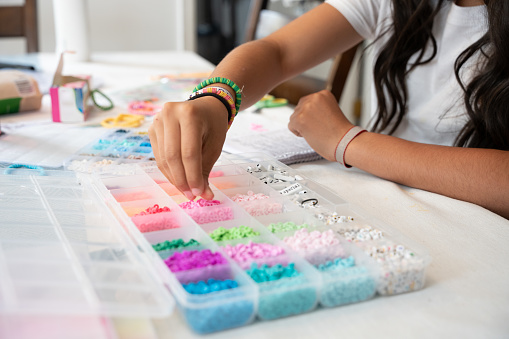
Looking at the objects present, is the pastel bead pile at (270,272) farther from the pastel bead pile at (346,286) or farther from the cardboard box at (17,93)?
the cardboard box at (17,93)

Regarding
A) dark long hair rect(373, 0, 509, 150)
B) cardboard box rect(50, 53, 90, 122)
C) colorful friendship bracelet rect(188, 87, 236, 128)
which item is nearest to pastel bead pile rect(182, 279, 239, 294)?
colorful friendship bracelet rect(188, 87, 236, 128)

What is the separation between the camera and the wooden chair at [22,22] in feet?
6.50

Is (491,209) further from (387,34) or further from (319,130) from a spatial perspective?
(387,34)

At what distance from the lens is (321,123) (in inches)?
35.0

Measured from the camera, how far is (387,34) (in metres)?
1.08

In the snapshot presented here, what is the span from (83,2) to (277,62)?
879 millimetres

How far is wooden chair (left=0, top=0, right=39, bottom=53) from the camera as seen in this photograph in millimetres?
1980

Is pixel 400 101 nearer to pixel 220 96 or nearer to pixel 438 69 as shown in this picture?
pixel 438 69

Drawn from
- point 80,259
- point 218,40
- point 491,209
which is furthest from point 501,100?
point 218,40

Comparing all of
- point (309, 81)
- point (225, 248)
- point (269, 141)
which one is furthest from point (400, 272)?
point (309, 81)

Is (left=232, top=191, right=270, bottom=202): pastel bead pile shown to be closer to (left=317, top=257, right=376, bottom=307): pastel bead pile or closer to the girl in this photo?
the girl

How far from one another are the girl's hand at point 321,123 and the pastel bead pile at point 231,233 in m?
0.34

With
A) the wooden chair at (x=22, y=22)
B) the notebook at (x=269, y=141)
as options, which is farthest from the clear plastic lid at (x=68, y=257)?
the wooden chair at (x=22, y=22)

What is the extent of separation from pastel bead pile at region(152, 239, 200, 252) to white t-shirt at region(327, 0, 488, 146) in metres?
0.64
